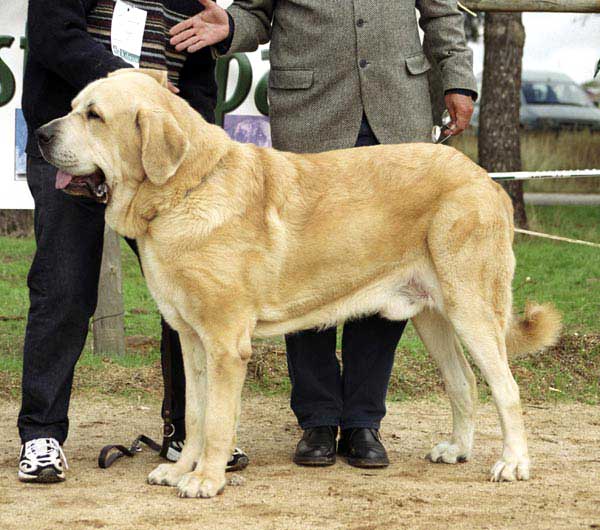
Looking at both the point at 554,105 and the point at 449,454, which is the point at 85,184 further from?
the point at 554,105

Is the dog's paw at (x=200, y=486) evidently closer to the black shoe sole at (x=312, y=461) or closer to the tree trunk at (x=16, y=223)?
the black shoe sole at (x=312, y=461)

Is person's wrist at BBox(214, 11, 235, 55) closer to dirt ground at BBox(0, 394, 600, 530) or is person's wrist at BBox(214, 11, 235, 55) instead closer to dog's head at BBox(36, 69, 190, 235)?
dog's head at BBox(36, 69, 190, 235)

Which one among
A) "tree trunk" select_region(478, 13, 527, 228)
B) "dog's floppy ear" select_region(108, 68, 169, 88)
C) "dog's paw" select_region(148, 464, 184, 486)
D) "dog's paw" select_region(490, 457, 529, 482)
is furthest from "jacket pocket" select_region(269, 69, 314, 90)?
"tree trunk" select_region(478, 13, 527, 228)

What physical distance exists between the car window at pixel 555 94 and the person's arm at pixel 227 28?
1970 cm

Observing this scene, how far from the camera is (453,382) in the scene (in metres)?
5.04

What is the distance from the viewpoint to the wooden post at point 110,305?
6789 mm

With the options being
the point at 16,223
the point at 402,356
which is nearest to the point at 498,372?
the point at 402,356

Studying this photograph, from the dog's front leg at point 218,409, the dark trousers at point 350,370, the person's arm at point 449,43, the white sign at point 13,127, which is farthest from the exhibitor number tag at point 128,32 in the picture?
the white sign at point 13,127

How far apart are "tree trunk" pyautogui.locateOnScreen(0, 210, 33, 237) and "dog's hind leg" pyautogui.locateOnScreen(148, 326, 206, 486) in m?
6.76

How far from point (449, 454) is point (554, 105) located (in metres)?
19.9

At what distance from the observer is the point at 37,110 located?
459cm

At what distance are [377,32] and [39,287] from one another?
2007 millimetres

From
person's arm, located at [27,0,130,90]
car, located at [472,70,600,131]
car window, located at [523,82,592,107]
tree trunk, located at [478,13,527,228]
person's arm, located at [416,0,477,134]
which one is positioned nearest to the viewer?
person's arm, located at [27,0,130,90]

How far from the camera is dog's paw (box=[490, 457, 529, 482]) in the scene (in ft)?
15.0
